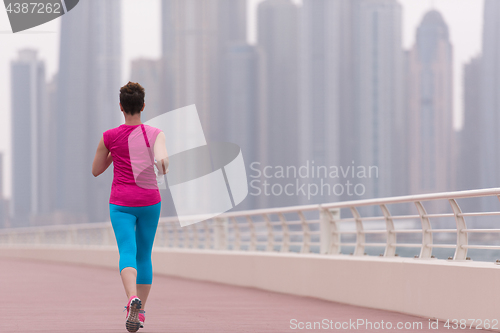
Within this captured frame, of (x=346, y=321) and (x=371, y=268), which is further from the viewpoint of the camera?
(x=371, y=268)

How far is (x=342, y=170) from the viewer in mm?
164500

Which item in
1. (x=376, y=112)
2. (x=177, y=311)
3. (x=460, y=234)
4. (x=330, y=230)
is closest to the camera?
(x=460, y=234)

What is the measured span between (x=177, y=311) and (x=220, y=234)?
737 centimetres

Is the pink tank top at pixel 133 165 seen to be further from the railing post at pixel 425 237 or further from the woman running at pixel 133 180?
the railing post at pixel 425 237

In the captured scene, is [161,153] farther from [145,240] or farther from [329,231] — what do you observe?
[329,231]

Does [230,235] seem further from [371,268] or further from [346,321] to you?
[346,321]

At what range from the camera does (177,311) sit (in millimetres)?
8172

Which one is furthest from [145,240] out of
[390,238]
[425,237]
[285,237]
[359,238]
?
[285,237]

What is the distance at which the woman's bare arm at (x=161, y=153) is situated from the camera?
5957 mm

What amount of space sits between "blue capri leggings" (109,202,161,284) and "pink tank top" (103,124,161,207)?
0.21 ft

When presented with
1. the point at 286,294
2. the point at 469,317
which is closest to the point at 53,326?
the point at 469,317

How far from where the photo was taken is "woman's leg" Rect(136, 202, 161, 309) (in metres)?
6.05

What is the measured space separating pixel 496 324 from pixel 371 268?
101 inches

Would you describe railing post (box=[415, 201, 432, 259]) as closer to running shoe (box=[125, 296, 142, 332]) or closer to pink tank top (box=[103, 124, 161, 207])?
pink tank top (box=[103, 124, 161, 207])
